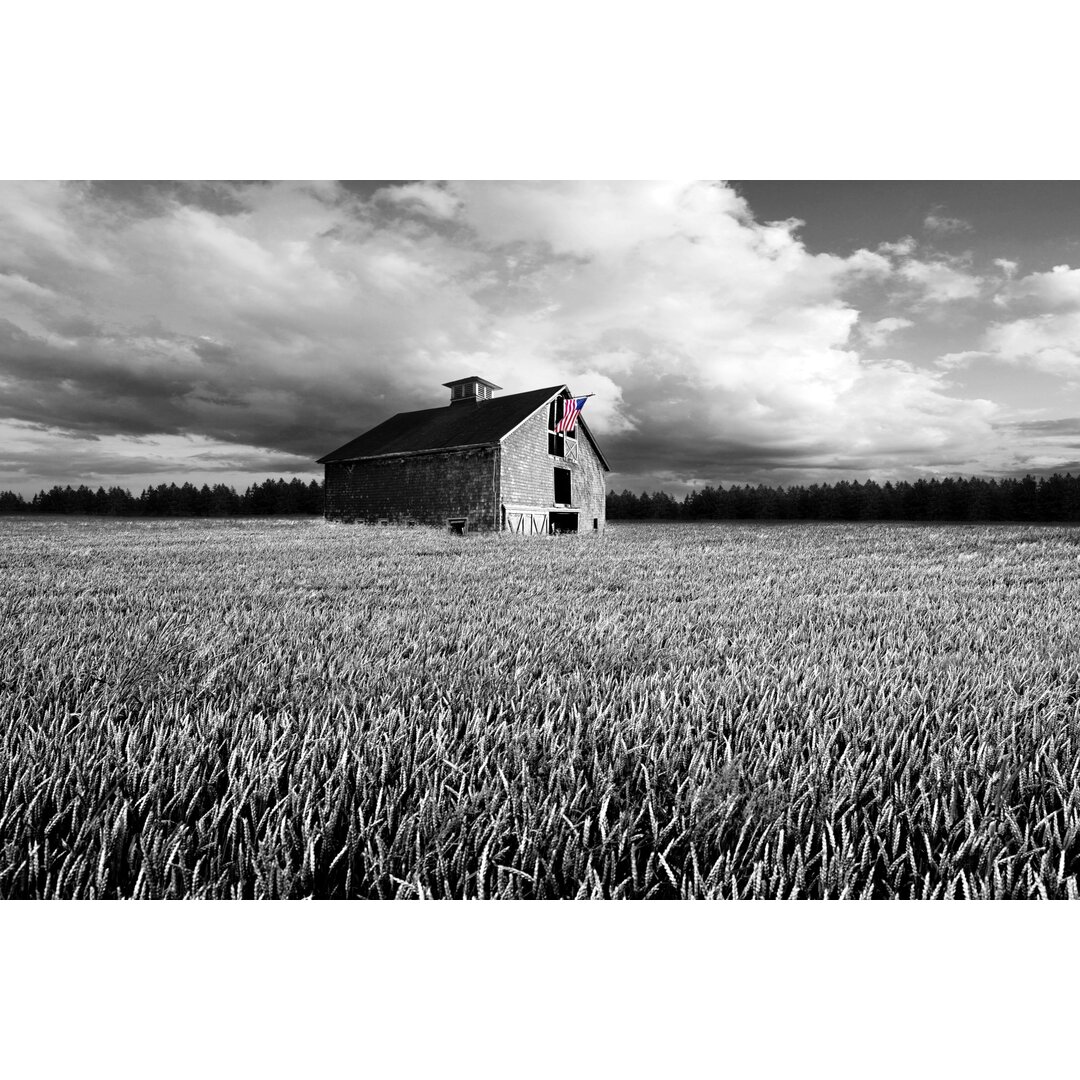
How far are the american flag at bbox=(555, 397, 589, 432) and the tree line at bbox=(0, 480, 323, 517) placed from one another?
118 ft

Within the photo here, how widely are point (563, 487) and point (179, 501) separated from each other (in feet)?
170

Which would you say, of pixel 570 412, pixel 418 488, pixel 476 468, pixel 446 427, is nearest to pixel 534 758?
pixel 476 468

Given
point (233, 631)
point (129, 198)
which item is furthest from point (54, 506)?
point (233, 631)

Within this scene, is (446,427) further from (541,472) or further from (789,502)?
(789,502)

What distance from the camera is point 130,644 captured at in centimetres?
264

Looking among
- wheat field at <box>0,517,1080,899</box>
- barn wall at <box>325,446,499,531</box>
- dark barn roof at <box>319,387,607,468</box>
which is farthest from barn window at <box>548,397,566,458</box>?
wheat field at <box>0,517,1080,899</box>

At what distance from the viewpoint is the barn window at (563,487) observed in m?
21.6

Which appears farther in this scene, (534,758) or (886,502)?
(886,502)

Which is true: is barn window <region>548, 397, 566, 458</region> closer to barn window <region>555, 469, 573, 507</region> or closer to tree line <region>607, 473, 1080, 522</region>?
barn window <region>555, 469, 573, 507</region>

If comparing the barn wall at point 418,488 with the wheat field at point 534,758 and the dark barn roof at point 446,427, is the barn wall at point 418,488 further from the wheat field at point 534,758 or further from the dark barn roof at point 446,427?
the wheat field at point 534,758

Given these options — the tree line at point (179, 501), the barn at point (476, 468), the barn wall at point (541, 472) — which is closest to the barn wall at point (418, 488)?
the barn at point (476, 468)

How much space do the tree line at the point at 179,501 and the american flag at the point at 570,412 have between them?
35.9 m

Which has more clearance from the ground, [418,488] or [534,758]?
[418,488]

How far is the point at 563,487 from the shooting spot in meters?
21.9
